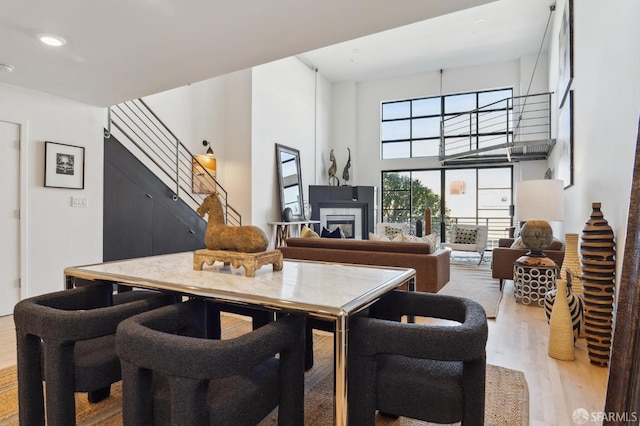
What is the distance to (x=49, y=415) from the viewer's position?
4.43ft

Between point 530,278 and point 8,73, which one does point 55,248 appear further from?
point 530,278

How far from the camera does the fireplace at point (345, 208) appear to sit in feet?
27.8

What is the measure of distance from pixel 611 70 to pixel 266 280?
9.33ft

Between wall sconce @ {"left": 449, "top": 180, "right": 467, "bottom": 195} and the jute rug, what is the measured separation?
23.2 ft

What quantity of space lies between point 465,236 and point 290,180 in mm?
3882

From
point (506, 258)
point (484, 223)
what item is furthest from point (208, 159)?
point (484, 223)

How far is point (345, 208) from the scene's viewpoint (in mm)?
8750

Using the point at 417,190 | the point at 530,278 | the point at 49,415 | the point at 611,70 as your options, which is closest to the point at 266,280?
the point at 49,415

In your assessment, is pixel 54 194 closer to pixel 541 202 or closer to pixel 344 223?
pixel 541 202

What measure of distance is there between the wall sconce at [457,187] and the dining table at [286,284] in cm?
755

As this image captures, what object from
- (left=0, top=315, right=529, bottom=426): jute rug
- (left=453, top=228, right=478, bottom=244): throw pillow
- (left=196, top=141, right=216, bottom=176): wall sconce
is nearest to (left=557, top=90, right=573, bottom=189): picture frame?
(left=453, top=228, right=478, bottom=244): throw pillow

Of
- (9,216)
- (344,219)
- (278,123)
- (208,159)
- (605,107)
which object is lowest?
(344,219)

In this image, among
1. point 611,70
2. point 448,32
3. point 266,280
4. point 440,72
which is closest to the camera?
point 266,280

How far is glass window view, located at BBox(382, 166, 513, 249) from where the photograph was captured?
27.8 feet
